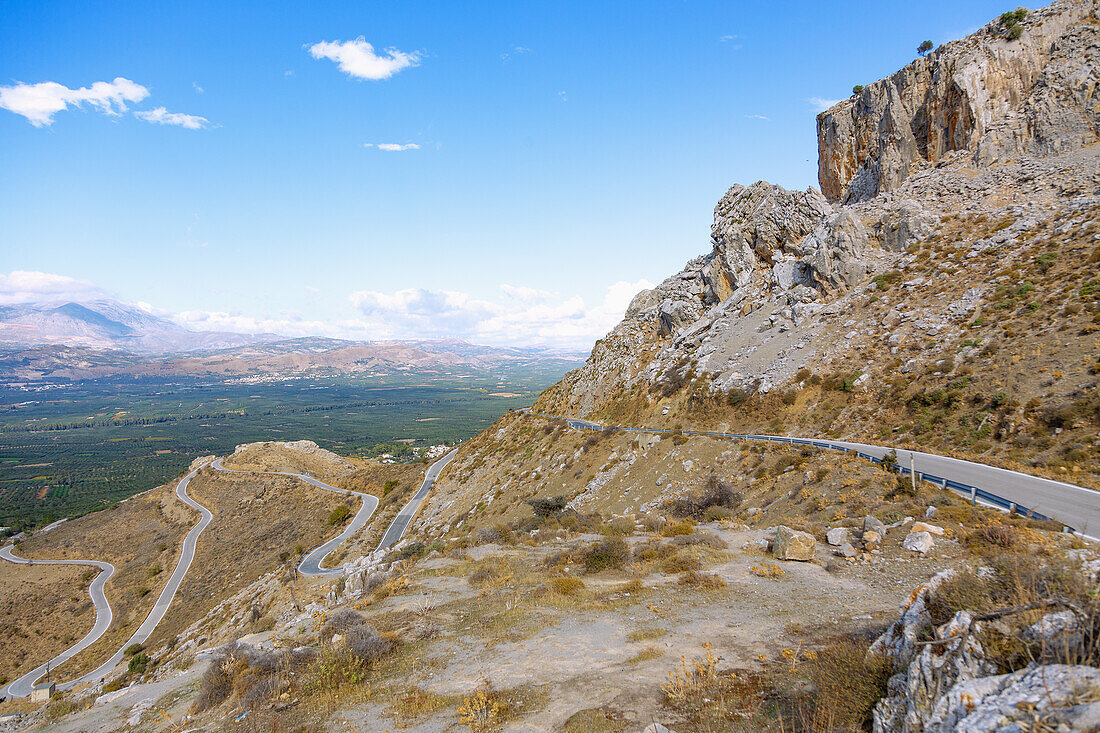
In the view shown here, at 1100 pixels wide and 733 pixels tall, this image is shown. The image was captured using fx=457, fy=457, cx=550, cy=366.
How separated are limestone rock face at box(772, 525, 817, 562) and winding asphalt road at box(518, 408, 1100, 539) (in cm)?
472

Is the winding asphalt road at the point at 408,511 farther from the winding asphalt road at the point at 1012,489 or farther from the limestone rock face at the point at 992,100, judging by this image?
the limestone rock face at the point at 992,100

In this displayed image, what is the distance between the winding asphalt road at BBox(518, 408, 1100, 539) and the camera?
11.9 meters

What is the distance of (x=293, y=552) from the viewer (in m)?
42.1

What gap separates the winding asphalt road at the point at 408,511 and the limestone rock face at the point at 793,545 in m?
30.5

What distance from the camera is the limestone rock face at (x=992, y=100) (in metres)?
34.0

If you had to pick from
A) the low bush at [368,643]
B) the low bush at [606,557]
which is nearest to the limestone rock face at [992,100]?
the low bush at [606,557]

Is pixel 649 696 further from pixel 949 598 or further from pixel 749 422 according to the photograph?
pixel 749 422

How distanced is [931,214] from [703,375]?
21558 mm

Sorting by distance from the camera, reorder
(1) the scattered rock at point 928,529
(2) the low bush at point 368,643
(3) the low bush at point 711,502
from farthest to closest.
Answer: (3) the low bush at point 711,502 < (1) the scattered rock at point 928,529 < (2) the low bush at point 368,643

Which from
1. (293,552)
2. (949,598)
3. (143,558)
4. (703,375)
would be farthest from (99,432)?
(949,598)

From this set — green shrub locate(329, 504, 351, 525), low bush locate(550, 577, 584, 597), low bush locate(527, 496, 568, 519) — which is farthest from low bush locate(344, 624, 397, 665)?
green shrub locate(329, 504, 351, 525)

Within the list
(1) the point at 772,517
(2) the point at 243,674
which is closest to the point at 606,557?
(1) the point at 772,517

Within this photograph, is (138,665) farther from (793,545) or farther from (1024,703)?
(1024,703)

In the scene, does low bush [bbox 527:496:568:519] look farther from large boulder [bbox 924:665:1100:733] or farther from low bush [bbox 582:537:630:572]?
large boulder [bbox 924:665:1100:733]
